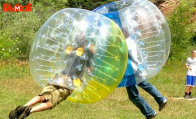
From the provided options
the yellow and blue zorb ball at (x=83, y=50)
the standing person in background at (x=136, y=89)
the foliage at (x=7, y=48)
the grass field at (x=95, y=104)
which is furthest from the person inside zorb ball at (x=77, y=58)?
the foliage at (x=7, y=48)

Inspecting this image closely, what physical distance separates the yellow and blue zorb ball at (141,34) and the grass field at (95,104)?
2158mm

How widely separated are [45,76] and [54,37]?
1.86 feet

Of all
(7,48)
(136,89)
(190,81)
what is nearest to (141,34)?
(136,89)

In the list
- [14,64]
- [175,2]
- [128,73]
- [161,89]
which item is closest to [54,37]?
[128,73]

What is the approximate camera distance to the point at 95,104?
31.8 feet

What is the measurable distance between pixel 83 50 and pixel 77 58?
0.13 meters

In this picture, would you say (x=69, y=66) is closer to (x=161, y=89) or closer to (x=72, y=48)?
(x=72, y=48)

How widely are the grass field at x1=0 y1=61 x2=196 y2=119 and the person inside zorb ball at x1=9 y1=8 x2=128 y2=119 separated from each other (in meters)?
2.31

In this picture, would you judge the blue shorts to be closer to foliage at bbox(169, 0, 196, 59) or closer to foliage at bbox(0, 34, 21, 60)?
foliage at bbox(0, 34, 21, 60)

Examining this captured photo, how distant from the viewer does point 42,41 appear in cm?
581

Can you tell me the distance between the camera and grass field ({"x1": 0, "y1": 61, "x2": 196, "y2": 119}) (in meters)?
8.41

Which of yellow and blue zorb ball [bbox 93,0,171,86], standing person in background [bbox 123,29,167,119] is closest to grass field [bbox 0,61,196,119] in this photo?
standing person in background [bbox 123,29,167,119]

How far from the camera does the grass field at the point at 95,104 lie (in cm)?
841

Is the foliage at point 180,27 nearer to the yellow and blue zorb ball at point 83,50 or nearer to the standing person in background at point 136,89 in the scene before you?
the standing person in background at point 136,89
